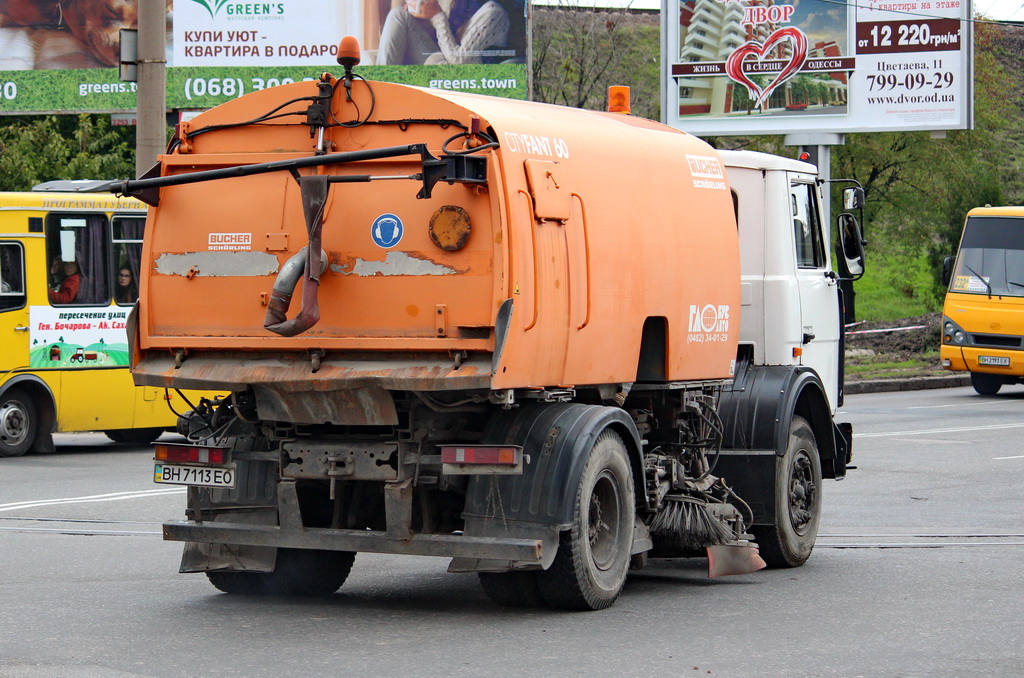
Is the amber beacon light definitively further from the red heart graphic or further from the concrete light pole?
the red heart graphic

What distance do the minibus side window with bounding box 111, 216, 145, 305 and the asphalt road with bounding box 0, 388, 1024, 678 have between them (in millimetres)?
5280

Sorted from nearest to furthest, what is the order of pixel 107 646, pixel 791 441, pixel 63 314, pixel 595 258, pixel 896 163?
1. pixel 107 646
2. pixel 595 258
3. pixel 791 441
4. pixel 63 314
5. pixel 896 163

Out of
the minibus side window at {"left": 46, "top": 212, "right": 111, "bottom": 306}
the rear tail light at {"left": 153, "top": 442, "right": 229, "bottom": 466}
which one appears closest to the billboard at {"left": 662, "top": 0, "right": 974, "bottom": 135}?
the minibus side window at {"left": 46, "top": 212, "right": 111, "bottom": 306}

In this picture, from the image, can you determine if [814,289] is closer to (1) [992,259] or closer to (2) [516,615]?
(2) [516,615]

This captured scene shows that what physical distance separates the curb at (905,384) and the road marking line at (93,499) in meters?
15.4

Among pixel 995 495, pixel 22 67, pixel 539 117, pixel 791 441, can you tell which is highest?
pixel 22 67

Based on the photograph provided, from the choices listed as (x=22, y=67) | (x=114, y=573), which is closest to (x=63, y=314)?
(x=114, y=573)

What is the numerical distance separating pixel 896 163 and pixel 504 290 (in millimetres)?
35953

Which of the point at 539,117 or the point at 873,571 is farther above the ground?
the point at 539,117

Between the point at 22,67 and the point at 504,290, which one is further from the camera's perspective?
the point at 22,67

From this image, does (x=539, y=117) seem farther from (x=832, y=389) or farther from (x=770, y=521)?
(x=832, y=389)

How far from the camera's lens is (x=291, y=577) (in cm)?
860

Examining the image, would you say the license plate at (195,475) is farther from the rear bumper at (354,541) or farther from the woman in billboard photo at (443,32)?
the woman in billboard photo at (443,32)

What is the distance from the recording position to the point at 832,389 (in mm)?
11234
